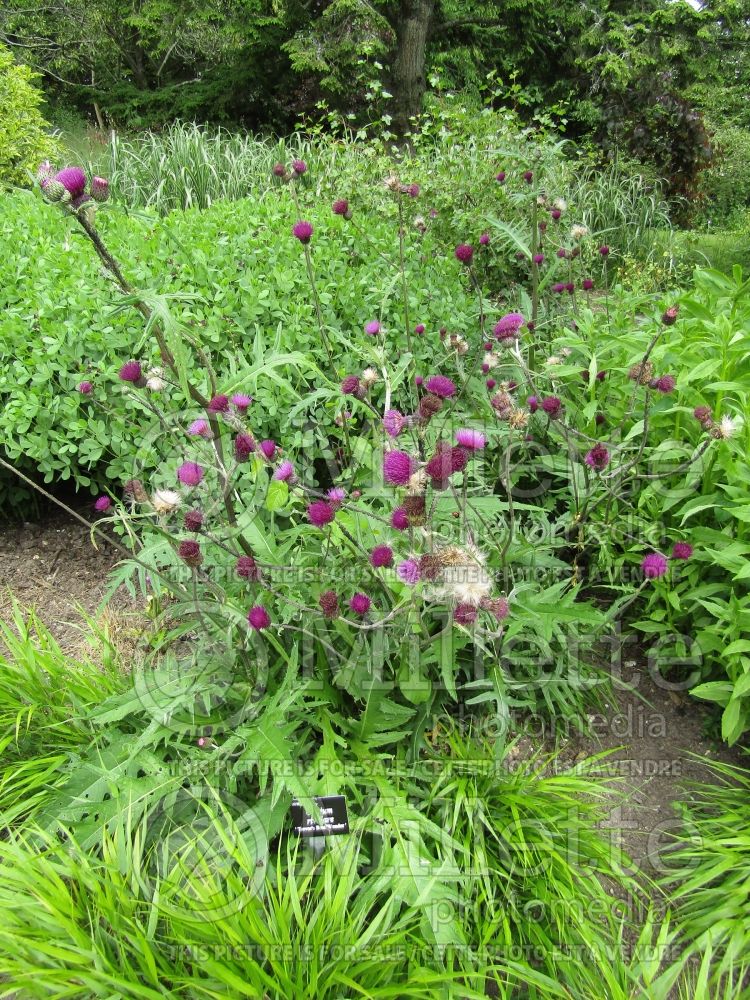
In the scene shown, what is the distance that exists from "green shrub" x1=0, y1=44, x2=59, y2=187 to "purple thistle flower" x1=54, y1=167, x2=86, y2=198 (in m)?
5.56

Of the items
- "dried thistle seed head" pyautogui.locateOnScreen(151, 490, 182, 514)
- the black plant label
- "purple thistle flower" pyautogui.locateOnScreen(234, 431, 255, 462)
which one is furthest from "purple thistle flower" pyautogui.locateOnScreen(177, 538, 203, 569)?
the black plant label

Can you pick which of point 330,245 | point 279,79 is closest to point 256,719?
point 330,245

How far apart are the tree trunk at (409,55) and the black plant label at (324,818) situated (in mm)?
10600

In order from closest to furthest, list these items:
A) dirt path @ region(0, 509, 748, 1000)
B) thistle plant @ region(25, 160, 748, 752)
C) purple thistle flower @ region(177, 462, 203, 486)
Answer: thistle plant @ region(25, 160, 748, 752) < purple thistle flower @ region(177, 462, 203, 486) < dirt path @ region(0, 509, 748, 1000)

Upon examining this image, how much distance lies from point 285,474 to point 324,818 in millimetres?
832

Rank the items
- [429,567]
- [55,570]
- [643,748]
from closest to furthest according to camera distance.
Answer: [429,567]
[643,748]
[55,570]

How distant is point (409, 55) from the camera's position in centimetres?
1027

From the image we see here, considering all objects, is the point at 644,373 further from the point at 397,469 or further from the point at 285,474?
the point at 285,474

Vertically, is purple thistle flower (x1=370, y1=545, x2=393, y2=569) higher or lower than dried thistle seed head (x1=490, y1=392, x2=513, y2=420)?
A: lower

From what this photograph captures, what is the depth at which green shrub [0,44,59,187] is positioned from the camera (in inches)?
241

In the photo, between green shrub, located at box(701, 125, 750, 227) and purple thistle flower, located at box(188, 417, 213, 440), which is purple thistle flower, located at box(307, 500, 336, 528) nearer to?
purple thistle flower, located at box(188, 417, 213, 440)

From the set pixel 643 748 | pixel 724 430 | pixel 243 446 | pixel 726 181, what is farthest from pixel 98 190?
pixel 726 181

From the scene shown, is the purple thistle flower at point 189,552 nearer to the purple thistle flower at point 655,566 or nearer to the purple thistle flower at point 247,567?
the purple thistle flower at point 247,567

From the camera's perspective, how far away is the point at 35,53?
44.5ft
